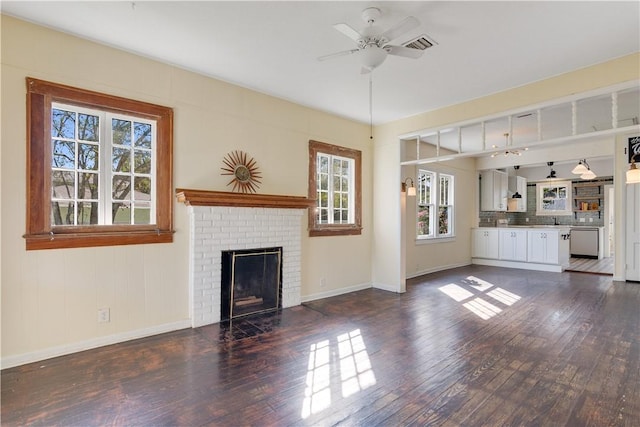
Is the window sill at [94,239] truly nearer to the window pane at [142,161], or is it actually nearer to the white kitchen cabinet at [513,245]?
the window pane at [142,161]

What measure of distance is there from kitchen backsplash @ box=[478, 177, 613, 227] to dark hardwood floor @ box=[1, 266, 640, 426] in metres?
5.14

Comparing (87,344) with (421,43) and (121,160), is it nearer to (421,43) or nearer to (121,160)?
(121,160)

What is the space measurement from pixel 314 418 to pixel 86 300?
252cm

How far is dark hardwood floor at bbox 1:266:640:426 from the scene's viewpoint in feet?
6.94

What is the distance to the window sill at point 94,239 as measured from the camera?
287cm

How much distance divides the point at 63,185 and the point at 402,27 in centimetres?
336

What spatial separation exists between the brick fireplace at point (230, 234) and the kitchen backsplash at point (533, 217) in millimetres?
6369

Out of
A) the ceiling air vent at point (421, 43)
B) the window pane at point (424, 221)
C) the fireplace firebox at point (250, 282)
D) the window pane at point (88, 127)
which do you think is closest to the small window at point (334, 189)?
the fireplace firebox at point (250, 282)

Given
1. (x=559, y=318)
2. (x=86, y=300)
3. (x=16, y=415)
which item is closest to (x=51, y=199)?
(x=86, y=300)

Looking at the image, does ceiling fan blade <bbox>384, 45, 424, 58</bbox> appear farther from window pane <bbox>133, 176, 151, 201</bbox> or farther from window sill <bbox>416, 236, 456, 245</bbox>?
window sill <bbox>416, 236, 456, 245</bbox>

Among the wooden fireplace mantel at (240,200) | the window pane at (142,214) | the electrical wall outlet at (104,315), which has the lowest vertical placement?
the electrical wall outlet at (104,315)

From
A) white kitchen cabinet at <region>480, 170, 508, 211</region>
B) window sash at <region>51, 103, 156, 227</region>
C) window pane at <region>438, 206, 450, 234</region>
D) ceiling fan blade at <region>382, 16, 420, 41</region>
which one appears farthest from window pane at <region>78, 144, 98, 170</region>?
white kitchen cabinet at <region>480, 170, 508, 211</region>

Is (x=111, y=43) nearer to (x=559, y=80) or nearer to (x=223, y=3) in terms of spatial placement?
(x=223, y=3)

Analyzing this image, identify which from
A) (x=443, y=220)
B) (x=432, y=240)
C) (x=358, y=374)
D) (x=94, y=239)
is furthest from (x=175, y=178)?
(x=443, y=220)
